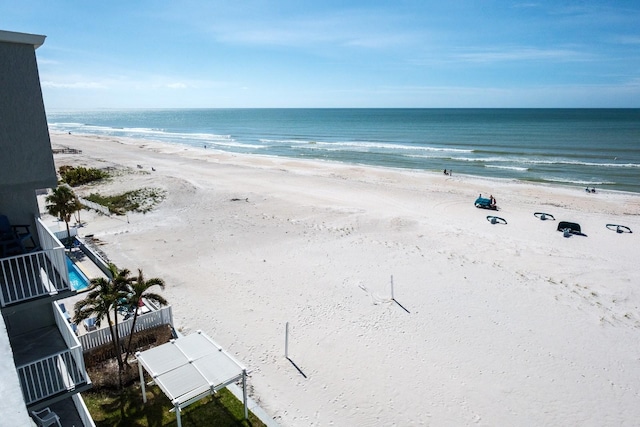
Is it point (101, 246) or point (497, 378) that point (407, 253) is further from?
point (101, 246)

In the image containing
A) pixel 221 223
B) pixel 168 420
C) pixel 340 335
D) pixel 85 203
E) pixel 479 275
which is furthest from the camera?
pixel 85 203

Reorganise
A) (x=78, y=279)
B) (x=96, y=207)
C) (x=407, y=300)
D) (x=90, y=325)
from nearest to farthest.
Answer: (x=90, y=325) < (x=407, y=300) < (x=78, y=279) < (x=96, y=207)

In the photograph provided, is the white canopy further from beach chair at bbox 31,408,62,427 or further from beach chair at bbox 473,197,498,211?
beach chair at bbox 473,197,498,211

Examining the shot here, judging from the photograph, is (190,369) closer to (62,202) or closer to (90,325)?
(90,325)

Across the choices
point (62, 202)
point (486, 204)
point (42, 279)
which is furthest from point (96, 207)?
point (486, 204)

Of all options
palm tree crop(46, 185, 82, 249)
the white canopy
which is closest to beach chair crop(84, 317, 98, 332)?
the white canopy

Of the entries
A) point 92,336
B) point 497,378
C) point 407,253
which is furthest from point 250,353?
point 407,253
